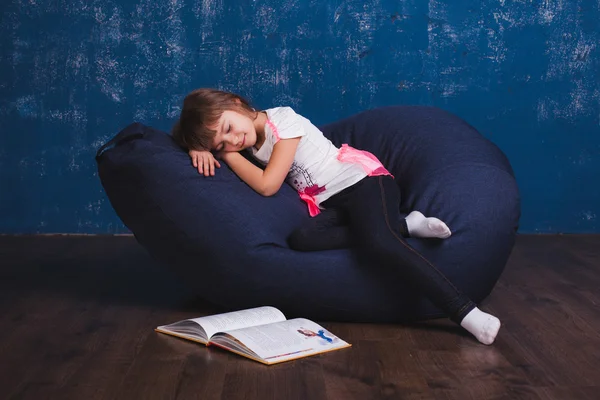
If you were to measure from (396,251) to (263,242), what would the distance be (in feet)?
1.36

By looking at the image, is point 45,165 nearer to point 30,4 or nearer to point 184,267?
point 30,4

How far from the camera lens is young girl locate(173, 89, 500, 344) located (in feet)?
7.57

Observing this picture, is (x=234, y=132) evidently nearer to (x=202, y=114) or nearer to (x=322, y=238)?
(x=202, y=114)

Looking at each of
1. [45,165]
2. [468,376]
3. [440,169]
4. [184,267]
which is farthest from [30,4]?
[468,376]

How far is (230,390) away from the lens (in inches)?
74.0

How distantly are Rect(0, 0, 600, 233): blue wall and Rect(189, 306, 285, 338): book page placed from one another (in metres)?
1.80

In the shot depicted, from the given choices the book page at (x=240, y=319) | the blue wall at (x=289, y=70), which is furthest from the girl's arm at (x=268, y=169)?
the blue wall at (x=289, y=70)

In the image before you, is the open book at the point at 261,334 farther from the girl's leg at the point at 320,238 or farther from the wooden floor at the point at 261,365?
the girl's leg at the point at 320,238

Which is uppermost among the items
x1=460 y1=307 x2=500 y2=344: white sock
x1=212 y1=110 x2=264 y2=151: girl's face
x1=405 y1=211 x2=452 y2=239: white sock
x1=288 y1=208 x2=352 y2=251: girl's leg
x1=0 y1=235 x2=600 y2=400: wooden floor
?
x1=212 y1=110 x2=264 y2=151: girl's face

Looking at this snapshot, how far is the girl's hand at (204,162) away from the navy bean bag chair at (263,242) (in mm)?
21

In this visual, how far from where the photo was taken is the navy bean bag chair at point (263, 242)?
95.1 inches

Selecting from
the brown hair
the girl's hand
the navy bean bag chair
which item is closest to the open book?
the navy bean bag chair

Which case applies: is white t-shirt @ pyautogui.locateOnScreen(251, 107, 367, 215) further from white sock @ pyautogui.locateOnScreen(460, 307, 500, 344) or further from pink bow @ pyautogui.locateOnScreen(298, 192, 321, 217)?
white sock @ pyautogui.locateOnScreen(460, 307, 500, 344)

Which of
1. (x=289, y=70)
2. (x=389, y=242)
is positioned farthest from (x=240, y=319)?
(x=289, y=70)
